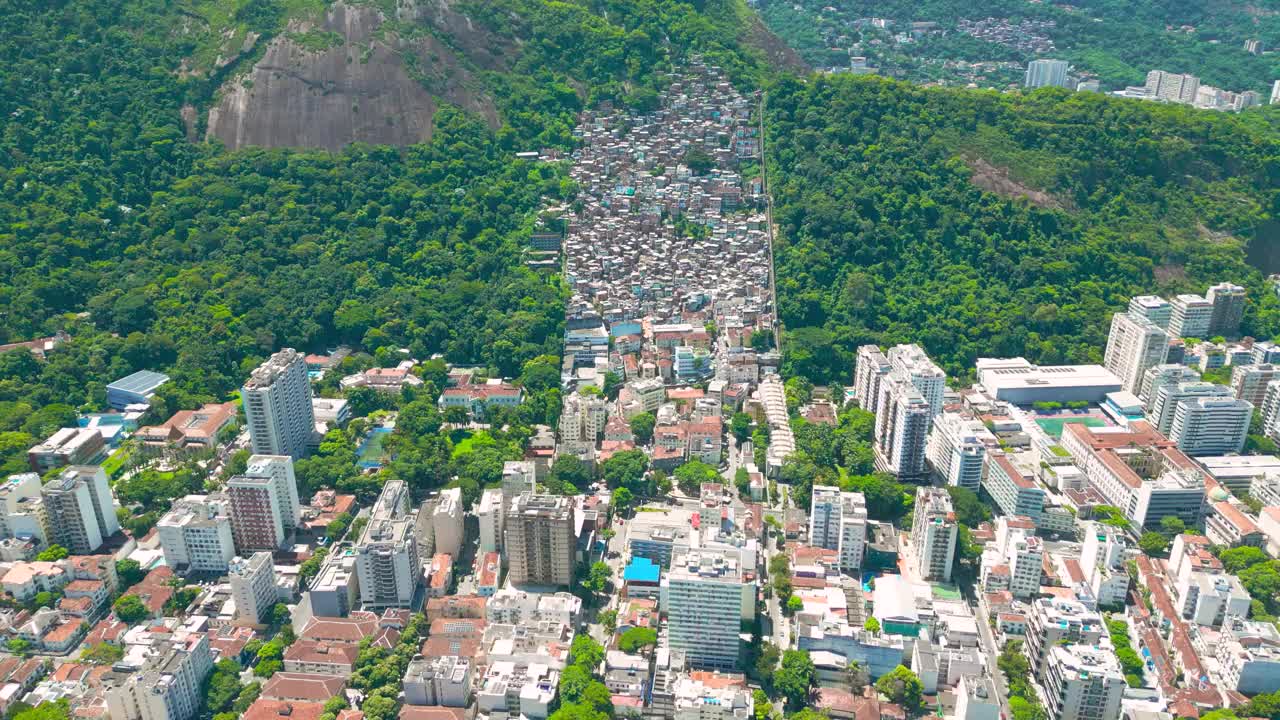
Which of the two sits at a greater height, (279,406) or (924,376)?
(924,376)

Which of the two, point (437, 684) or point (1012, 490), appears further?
point (1012, 490)

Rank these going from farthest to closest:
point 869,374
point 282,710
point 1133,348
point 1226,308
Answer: point 1226,308 < point 1133,348 < point 869,374 < point 282,710

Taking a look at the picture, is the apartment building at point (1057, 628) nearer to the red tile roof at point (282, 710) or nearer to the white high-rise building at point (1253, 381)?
the white high-rise building at point (1253, 381)

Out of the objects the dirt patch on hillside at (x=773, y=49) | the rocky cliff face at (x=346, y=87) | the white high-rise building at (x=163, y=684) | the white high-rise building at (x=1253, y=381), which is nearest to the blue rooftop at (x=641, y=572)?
the white high-rise building at (x=163, y=684)

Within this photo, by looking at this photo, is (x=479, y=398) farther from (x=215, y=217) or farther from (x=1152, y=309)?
(x=1152, y=309)

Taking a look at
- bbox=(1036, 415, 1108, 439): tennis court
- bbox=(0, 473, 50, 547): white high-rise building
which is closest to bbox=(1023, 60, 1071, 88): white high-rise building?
bbox=(1036, 415, 1108, 439): tennis court

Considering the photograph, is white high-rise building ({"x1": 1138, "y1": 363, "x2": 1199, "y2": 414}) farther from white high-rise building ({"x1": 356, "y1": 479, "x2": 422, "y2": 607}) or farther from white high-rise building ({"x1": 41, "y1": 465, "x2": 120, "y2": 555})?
white high-rise building ({"x1": 41, "y1": 465, "x2": 120, "y2": 555})

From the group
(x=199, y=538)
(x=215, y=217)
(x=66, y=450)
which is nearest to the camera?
(x=199, y=538)

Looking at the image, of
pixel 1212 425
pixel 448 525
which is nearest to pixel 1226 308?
pixel 1212 425
